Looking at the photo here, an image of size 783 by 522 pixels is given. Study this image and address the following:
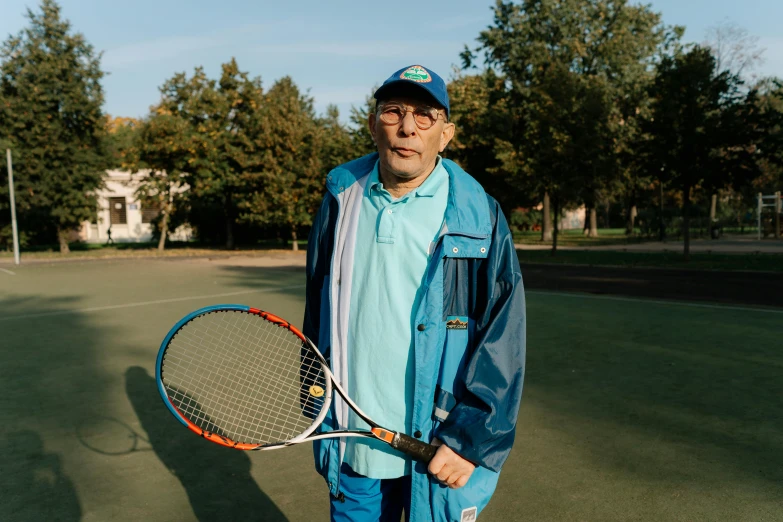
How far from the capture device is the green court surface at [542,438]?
3785 mm

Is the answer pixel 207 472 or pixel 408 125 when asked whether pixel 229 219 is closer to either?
pixel 207 472

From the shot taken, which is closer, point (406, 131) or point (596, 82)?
point (406, 131)

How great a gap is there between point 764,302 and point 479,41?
2807 cm

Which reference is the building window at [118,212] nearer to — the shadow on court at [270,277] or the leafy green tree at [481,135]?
the leafy green tree at [481,135]

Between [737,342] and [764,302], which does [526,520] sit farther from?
[764,302]

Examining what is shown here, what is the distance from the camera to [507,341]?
2.06 metres

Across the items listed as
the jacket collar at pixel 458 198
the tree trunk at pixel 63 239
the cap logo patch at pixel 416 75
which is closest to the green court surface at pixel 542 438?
the jacket collar at pixel 458 198

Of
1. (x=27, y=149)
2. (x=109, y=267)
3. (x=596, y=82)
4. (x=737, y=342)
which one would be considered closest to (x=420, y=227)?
(x=737, y=342)

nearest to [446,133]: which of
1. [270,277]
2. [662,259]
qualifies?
[270,277]

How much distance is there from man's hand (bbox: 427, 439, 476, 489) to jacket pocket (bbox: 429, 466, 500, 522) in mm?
69

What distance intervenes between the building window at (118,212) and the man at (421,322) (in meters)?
44.1

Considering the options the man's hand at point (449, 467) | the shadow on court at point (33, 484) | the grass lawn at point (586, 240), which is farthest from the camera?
the grass lawn at point (586, 240)

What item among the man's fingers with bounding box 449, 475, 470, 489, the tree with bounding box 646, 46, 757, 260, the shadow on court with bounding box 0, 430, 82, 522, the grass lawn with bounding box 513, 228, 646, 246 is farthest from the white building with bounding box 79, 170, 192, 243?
the man's fingers with bounding box 449, 475, 470, 489

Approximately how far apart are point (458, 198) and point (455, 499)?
944 millimetres
